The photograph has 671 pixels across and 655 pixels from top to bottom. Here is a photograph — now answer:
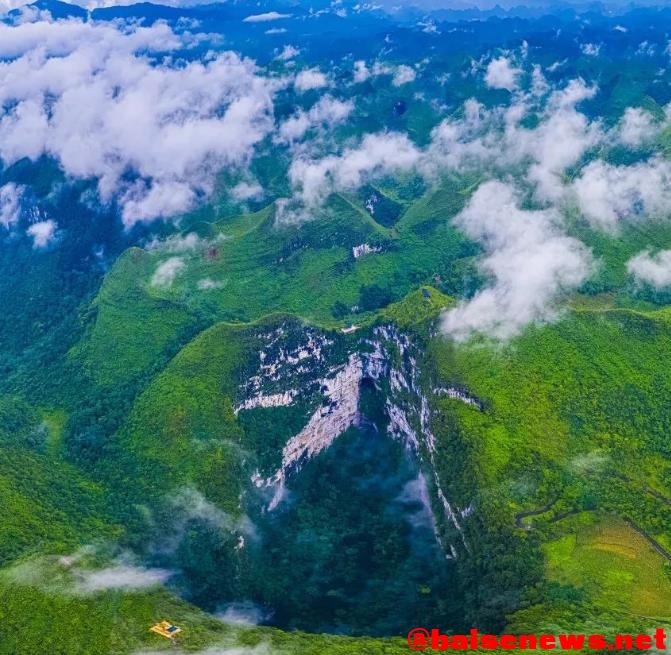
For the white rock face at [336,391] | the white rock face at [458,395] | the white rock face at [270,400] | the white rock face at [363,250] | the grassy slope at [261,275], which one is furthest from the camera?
the white rock face at [363,250]

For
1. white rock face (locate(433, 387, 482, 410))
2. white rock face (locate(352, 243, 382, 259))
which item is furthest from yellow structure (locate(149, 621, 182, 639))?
white rock face (locate(352, 243, 382, 259))

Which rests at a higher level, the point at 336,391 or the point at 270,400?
the point at 270,400

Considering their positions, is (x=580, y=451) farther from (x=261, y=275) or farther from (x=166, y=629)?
(x=261, y=275)

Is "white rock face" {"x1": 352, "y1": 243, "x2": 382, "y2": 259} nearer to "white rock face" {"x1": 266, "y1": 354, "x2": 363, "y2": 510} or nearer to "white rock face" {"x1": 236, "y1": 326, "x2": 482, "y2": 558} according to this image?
"white rock face" {"x1": 236, "y1": 326, "x2": 482, "y2": 558}

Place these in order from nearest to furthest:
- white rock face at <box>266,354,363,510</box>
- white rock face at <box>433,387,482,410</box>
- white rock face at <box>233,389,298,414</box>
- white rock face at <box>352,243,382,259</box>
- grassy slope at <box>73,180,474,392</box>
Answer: white rock face at <box>433,387,482,410</box>
white rock face at <box>233,389,298,414</box>
white rock face at <box>266,354,363,510</box>
grassy slope at <box>73,180,474,392</box>
white rock face at <box>352,243,382,259</box>

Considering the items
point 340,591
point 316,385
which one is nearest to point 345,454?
point 316,385

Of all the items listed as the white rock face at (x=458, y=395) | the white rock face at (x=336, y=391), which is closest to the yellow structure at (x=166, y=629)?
the white rock face at (x=336, y=391)

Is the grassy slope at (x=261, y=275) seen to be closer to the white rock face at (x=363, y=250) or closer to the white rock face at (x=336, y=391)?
the white rock face at (x=363, y=250)

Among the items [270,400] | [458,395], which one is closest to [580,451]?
[458,395]

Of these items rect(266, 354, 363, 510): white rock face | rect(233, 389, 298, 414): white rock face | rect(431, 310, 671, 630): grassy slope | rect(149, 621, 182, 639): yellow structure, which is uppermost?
rect(431, 310, 671, 630): grassy slope
